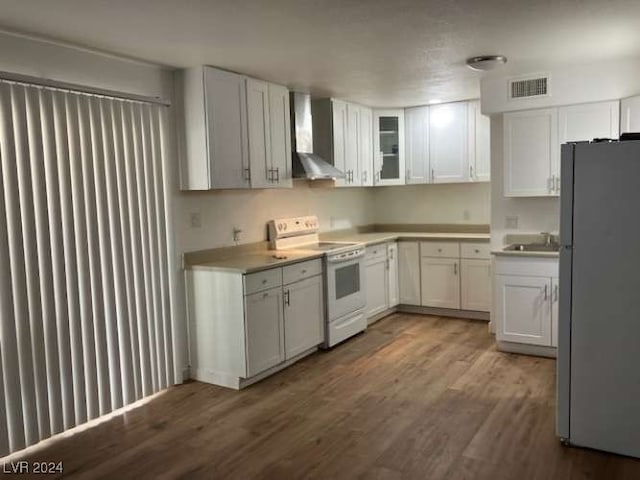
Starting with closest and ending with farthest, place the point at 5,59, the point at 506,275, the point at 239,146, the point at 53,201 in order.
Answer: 1. the point at 5,59
2. the point at 53,201
3. the point at 239,146
4. the point at 506,275

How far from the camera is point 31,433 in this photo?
2.97 m

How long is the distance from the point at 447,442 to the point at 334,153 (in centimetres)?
315

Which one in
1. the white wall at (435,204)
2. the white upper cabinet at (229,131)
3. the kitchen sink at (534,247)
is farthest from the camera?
the white wall at (435,204)

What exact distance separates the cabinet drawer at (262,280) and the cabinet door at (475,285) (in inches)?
92.6

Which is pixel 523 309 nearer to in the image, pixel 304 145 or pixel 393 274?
pixel 393 274

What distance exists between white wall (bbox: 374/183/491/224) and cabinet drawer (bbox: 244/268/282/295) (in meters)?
2.80

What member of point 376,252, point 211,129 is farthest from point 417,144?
point 211,129

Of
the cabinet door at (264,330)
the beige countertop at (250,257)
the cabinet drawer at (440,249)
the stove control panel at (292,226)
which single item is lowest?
the cabinet door at (264,330)

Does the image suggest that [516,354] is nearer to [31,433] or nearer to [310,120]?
[310,120]

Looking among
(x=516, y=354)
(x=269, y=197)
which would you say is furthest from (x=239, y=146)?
(x=516, y=354)

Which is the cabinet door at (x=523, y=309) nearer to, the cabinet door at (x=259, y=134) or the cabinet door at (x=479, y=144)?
the cabinet door at (x=479, y=144)

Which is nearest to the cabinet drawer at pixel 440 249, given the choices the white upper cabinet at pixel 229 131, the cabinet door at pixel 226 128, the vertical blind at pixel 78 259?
the white upper cabinet at pixel 229 131

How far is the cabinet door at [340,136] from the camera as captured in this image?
17.3 ft

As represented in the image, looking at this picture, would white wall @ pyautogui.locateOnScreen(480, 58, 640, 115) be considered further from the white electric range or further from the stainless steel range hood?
the white electric range
